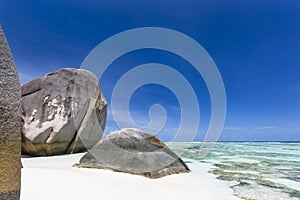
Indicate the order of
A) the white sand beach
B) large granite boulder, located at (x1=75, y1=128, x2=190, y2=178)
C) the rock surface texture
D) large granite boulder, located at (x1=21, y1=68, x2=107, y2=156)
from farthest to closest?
large granite boulder, located at (x1=21, y1=68, x2=107, y2=156) → large granite boulder, located at (x1=75, y1=128, x2=190, y2=178) → the white sand beach → the rock surface texture

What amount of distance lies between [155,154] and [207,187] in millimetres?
1579

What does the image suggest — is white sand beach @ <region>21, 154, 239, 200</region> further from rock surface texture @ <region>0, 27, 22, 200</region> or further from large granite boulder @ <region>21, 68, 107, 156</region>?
large granite boulder @ <region>21, 68, 107, 156</region>

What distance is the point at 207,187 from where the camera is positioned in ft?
14.9

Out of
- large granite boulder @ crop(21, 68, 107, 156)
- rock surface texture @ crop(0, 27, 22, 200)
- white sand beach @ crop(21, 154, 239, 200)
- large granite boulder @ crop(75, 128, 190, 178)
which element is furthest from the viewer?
large granite boulder @ crop(21, 68, 107, 156)

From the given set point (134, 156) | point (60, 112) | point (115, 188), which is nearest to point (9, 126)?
point (115, 188)

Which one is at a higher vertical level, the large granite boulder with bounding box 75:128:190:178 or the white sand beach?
the large granite boulder with bounding box 75:128:190:178

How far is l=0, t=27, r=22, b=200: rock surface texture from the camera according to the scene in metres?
1.61

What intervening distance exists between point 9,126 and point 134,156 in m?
4.06

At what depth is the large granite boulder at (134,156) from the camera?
5.27 metres

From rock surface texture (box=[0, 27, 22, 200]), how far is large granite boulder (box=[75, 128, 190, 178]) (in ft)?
11.9

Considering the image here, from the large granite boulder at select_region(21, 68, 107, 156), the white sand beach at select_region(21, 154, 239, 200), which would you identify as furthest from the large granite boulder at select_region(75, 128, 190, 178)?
the large granite boulder at select_region(21, 68, 107, 156)

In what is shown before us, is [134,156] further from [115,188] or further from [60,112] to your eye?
Answer: [60,112]

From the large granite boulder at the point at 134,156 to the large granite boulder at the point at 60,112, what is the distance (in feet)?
12.8

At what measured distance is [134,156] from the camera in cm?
547
